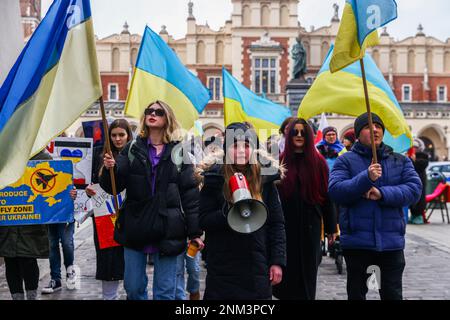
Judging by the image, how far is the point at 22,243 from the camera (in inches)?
200

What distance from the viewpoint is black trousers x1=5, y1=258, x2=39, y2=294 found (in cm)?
510

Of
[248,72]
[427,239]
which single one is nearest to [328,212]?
[427,239]

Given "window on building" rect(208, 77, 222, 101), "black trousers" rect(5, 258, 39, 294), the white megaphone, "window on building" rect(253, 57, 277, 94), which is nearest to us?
the white megaphone

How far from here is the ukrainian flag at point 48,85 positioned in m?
3.94

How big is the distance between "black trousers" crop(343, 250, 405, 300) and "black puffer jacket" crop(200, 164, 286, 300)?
0.81 meters

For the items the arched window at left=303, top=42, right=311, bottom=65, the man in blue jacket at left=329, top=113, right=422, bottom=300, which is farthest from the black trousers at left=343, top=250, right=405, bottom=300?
the arched window at left=303, top=42, right=311, bottom=65

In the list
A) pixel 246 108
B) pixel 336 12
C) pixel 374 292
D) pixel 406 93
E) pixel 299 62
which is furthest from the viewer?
pixel 336 12

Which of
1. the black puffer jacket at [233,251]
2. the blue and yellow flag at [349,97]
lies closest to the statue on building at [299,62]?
the blue and yellow flag at [349,97]

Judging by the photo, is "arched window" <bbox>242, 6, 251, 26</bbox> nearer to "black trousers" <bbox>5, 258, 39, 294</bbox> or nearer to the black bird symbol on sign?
the black bird symbol on sign

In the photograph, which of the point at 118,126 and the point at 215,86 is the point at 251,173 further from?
the point at 215,86

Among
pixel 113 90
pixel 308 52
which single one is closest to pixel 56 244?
pixel 113 90

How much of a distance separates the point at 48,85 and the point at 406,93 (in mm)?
47444

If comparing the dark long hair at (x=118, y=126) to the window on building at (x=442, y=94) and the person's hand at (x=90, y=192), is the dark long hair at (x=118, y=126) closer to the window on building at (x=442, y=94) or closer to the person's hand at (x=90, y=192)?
the person's hand at (x=90, y=192)
